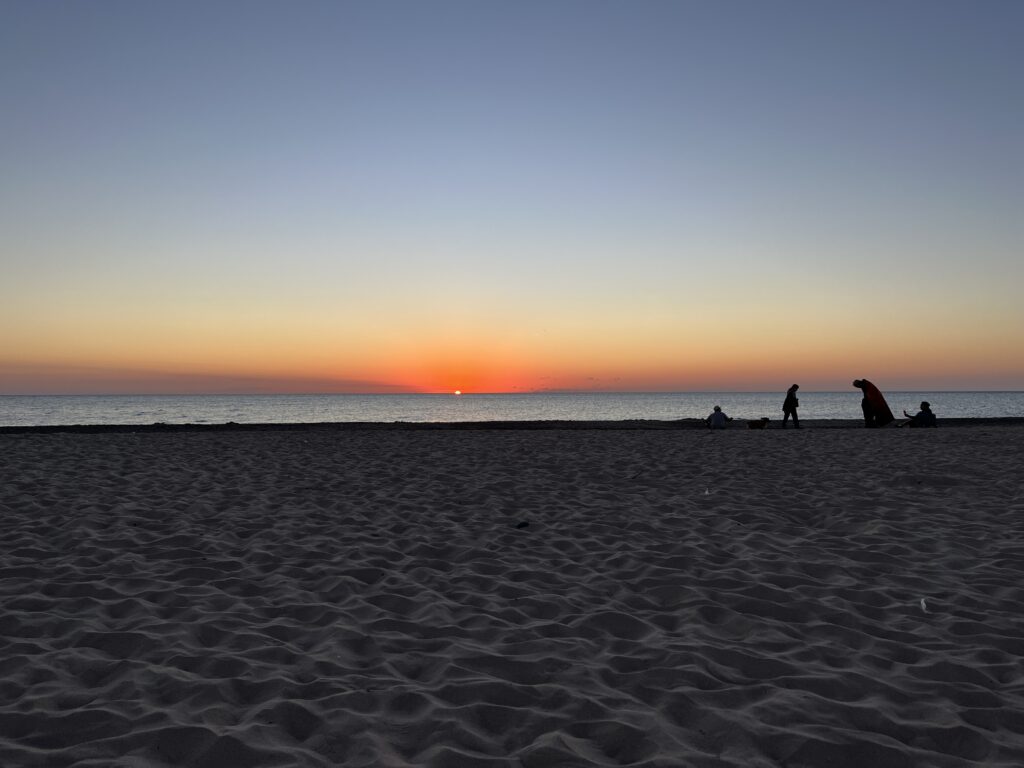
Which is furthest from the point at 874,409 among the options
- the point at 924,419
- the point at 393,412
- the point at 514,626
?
the point at 393,412

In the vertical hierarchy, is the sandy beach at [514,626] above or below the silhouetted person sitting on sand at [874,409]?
below

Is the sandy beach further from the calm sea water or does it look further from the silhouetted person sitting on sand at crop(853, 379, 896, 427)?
the calm sea water

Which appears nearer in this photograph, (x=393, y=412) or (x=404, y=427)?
(x=404, y=427)

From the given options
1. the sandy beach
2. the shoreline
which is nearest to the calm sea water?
the shoreline

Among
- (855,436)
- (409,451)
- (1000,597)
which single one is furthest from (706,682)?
(855,436)

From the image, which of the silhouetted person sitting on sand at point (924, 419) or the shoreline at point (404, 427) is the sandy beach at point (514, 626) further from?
the shoreline at point (404, 427)

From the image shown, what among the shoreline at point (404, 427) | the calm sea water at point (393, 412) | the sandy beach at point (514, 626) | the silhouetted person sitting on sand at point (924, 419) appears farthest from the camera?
the calm sea water at point (393, 412)

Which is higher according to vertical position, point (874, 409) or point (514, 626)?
point (874, 409)

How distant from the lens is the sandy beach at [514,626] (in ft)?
10.3

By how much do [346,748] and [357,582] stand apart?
102 inches

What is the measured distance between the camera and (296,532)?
7.32m

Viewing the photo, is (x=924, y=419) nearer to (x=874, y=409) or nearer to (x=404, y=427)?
(x=874, y=409)

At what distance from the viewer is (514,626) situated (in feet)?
15.1

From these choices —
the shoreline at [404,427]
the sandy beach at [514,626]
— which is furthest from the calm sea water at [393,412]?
the sandy beach at [514,626]
